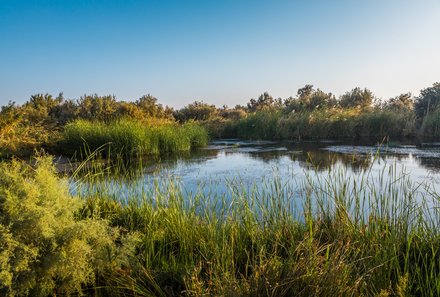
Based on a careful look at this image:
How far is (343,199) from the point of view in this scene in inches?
137

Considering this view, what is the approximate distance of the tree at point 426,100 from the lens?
2025 cm

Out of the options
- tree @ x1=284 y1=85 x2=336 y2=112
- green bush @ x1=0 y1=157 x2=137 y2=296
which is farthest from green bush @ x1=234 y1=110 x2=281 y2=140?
green bush @ x1=0 y1=157 x2=137 y2=296

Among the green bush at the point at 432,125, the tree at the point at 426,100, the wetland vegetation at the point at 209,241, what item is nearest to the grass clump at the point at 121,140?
the wetland vegetation at the point at 209,241

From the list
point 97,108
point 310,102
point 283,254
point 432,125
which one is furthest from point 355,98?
point 283,254

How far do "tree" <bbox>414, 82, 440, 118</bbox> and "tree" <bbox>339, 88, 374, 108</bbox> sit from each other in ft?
29.3

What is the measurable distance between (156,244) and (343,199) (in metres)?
2.00

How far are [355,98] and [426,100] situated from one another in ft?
37.0

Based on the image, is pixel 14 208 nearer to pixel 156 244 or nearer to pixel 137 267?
pixel 137 267

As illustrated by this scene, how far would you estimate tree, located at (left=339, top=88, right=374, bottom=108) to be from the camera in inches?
1230

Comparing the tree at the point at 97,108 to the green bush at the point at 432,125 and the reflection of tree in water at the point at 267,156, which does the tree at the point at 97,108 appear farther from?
the green bush at the point at 432,125

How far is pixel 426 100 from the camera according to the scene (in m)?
20.8

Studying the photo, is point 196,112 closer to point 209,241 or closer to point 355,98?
point 355,98

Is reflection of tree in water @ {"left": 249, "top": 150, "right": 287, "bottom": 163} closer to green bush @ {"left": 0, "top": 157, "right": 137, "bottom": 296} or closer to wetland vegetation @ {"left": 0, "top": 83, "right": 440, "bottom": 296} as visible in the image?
wetland vegetation @ {"left": 0, "top": 83, "right": 440, "bottom": 296}

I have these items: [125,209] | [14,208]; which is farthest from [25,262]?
[125,209]
